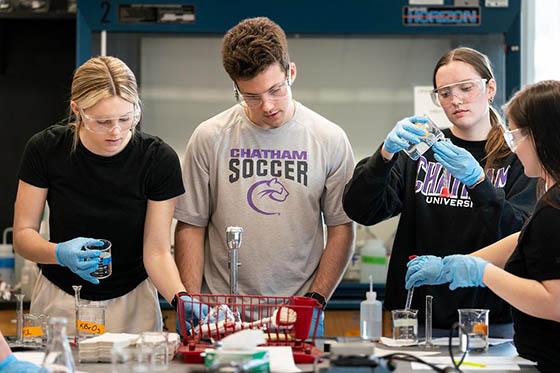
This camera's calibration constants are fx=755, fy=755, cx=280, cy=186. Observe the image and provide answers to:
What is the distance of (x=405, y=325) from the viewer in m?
2.19

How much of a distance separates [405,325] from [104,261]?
3.02 ft

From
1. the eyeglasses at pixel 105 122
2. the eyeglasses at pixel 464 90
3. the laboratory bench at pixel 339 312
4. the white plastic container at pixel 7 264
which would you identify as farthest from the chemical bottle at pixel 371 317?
the white plastic container at pixel 7 264

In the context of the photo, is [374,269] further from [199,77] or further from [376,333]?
[376,333]

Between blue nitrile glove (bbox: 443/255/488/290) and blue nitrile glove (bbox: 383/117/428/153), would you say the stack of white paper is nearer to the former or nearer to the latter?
blue nitrile glove (bbox: 443/255/488/290)

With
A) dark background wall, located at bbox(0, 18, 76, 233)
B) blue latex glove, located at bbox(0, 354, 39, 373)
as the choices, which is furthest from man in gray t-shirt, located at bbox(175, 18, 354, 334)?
dark background wall, located at bbox(0, 18, 76, 233)

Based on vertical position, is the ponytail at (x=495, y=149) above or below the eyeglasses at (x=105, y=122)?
below

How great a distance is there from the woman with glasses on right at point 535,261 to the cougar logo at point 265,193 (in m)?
0.63

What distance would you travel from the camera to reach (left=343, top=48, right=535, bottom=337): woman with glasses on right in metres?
2.39

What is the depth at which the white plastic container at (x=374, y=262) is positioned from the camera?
3887 mm

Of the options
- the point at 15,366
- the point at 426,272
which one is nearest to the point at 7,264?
the point at 15,366

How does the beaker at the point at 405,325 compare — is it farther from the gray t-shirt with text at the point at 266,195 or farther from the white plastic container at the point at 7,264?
the white plastic container at the point at 7,264

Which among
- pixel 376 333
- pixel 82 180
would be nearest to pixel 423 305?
pixel 376 333

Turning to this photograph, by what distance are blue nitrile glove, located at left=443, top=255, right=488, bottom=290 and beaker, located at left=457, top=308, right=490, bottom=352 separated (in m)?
0.09

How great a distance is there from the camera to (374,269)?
3893 millimetres
